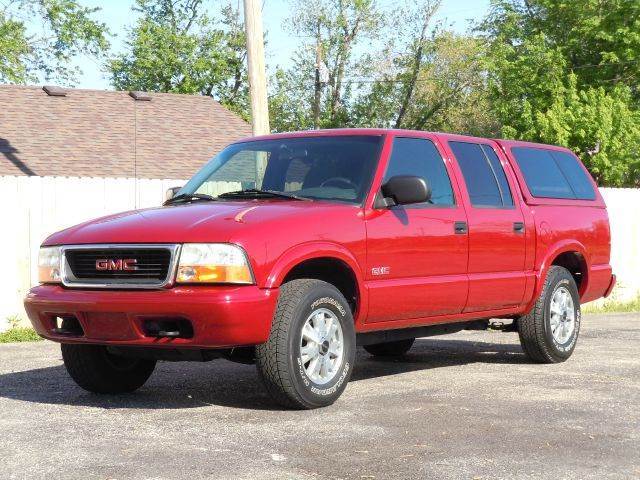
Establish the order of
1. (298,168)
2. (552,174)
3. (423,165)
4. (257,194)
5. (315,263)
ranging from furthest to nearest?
(552,174) < (423,165) < (298,168) < (257,194) < (315,263)

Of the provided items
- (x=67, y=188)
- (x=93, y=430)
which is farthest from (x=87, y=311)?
(x=67, y=188)

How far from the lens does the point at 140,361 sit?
27.9ft

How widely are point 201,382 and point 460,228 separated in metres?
2.34

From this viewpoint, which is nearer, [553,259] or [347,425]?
[347,425]

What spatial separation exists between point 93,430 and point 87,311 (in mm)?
864

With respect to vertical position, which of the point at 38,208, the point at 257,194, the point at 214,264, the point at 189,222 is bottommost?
the point at 38,208

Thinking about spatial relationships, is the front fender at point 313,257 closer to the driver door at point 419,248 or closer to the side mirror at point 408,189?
the driver door at point 419,248

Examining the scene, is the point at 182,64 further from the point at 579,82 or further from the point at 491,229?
the point at 491,229

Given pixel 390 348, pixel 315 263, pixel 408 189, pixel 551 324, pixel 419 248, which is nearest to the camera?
pixel 315 263

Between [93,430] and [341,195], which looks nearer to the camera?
[93,430]

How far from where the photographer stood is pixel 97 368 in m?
8.18

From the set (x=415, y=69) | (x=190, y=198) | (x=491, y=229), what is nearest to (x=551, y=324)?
(x=491, y=229)

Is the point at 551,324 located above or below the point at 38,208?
below

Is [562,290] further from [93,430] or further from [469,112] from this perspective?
[469,112]
